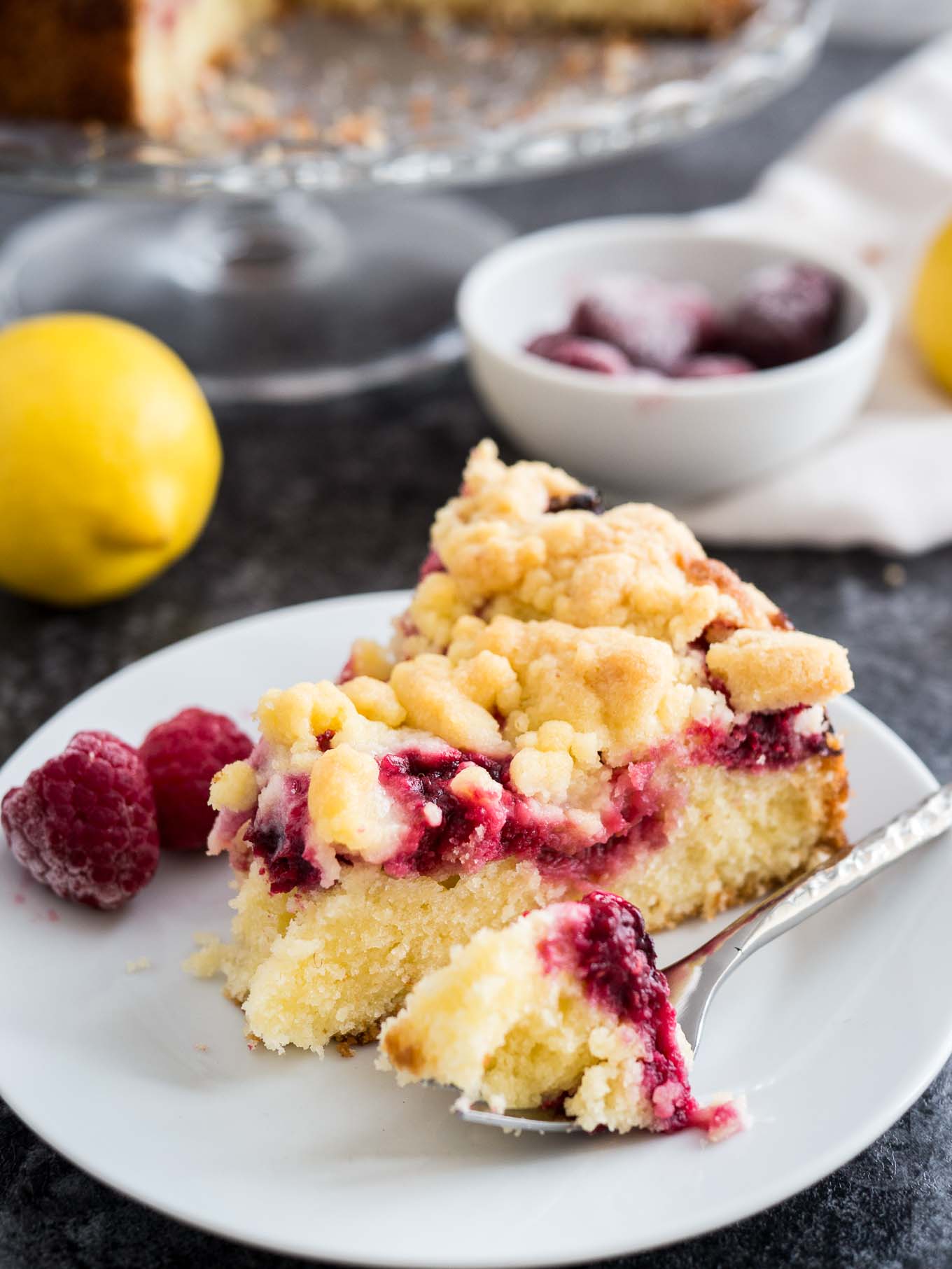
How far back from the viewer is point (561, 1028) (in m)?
1.38

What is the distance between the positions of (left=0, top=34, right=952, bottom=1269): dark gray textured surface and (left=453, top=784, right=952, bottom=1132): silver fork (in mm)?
167

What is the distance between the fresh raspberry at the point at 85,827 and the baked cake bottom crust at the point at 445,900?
0.44 feet

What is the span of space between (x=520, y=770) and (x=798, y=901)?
1.20ft

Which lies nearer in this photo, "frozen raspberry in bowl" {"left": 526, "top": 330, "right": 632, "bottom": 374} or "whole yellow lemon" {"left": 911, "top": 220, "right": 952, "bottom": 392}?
"frozen raspberry in bowl" {"left": 526, "top": 330, "right": 632, "bottom": 374}

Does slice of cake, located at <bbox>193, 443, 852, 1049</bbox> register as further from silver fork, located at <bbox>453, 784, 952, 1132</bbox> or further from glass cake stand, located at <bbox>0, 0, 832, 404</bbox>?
glass cake stand, located at <bbox>0, 0, 832, 404</bbox>

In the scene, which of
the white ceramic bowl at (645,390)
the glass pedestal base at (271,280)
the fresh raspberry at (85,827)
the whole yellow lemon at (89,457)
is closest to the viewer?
the fresh raspberry at (85,827)

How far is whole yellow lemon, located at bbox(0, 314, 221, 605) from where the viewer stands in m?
2.22

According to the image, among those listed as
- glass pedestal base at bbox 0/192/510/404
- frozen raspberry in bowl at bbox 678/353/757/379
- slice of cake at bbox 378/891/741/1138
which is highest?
slice of cake at bbox 378/891/741/1138

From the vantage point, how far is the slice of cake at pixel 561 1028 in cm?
133

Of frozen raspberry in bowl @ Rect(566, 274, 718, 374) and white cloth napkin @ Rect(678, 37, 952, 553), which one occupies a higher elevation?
frozen raspberry in bowl @ Rect(566, 274, 718, 374)

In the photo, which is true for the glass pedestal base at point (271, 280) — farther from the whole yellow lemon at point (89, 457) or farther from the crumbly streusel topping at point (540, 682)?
the crumbly streusel topping at point (540, 682)

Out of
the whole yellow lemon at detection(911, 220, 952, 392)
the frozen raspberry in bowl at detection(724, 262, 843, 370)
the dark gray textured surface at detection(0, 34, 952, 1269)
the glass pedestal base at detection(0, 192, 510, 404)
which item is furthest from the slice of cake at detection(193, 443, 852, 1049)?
the glass pedestal base at detection(0, 192, 510, 404)

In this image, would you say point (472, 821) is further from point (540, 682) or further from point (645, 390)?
point (645, 390)

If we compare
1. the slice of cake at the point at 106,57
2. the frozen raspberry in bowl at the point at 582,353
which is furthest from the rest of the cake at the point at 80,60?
the frozen raspberry in bowl at the point at 582,353
